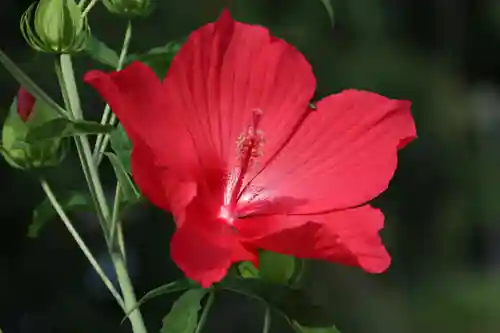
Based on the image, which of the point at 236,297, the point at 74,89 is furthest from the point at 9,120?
the point at 236,297

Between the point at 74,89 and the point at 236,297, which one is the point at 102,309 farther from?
the point at 74,89

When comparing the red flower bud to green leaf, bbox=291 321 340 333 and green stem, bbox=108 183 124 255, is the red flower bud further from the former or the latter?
green leaf, bbox=291 321 340 333

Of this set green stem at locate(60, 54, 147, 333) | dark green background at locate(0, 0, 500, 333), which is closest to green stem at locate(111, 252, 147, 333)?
green stem at locate(60, 54, 147, 333)

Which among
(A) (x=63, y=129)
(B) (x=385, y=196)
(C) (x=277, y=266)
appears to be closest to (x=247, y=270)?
(C) (x=277, y=266)

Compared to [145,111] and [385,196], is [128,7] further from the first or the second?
[385,196]

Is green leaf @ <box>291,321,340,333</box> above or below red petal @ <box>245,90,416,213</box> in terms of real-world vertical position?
below

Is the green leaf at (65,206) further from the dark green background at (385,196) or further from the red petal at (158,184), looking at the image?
the dark green background at (385,196)

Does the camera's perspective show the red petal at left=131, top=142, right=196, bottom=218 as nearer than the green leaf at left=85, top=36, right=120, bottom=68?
Yes
